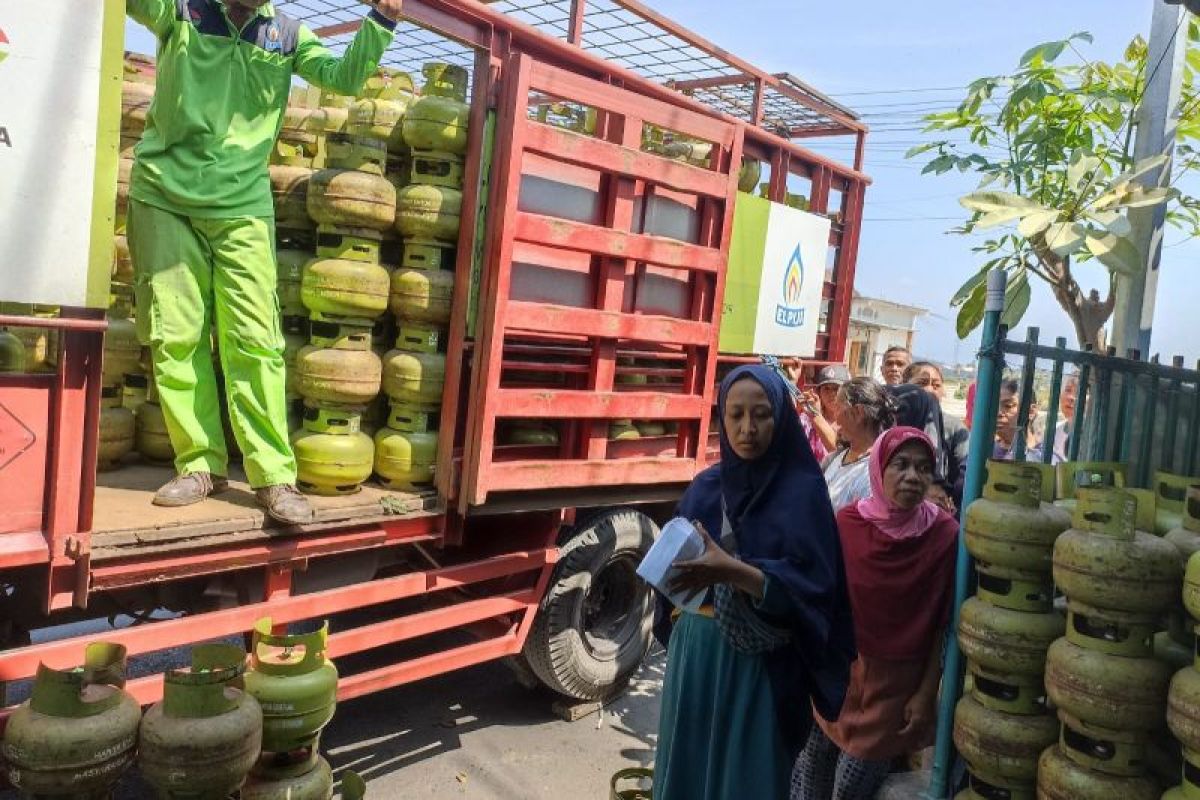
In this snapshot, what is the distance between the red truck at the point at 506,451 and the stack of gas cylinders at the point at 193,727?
0.15m

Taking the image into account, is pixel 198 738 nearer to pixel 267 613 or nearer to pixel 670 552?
pixel 267 613

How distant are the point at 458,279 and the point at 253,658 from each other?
1.62m

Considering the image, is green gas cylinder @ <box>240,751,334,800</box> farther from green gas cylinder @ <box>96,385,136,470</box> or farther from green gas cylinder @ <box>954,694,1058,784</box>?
green gas cylinder @ <box>954,694,1058,784</box>

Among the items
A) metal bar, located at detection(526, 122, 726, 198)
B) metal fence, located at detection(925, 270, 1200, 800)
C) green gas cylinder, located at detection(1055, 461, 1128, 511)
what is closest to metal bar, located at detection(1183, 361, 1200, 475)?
metal fence, located at detection(925, 270, 1200, 800)

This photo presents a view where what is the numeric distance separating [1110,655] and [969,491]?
0.68 m

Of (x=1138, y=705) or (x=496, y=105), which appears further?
(x=496, y=105)

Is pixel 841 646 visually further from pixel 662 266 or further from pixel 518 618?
pixel 662 266

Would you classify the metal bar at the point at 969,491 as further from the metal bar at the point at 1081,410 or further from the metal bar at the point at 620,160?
the metal bar at the point at 620,160

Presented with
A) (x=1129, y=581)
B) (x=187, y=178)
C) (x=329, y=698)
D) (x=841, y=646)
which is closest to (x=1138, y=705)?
(x=1129, y=581)

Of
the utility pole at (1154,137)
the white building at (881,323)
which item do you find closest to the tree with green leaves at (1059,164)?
the utility pole at (1154,137)

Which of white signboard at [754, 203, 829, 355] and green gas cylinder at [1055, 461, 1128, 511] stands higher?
white signboard at [754, 203, 829, 355]

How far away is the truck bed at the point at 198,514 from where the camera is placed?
2758 mm

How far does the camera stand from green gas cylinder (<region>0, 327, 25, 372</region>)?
103 inches

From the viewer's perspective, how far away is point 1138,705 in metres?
2.25
